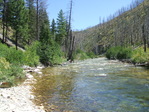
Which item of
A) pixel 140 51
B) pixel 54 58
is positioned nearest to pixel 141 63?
pixel 140 51

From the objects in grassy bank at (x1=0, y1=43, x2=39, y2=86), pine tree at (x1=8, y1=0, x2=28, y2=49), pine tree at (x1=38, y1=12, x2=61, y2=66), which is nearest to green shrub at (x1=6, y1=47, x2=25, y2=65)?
grassy bank at (x1=0, y1=43, x2=39, y2=86)

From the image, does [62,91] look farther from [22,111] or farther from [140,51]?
[140,51]

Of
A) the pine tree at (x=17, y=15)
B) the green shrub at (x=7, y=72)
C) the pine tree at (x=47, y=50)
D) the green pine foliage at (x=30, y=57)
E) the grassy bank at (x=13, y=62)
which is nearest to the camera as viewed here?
the green shrub at (x=7, y=72)

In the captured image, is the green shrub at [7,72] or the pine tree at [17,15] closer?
the green shrub at [7,72]

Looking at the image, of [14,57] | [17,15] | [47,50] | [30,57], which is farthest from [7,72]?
[17,15]

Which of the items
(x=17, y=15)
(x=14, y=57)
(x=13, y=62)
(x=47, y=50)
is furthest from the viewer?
(x=17, y=15)

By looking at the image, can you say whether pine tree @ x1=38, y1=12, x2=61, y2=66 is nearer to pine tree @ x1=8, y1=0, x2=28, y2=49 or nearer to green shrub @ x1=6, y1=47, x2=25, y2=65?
green shrub @ x1=6, y1=47, x2=25, y2=65

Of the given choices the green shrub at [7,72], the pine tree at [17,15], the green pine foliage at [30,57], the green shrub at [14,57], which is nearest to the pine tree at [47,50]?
the green pine foliage at [30,57]

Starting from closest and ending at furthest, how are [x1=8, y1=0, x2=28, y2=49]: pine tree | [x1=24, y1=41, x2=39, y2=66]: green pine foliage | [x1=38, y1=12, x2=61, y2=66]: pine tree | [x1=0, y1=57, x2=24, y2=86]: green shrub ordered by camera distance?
[x1=0, y1=57, x2=24, y2=86]: green shrub, [x1=24, y1=41, x2=39, y2=66]: green pine foliage, [x1=38, y1=12, x2=61, y2=66]: pine tree, [x1=8, y1=0, x2=28, y2=49]: pine tree

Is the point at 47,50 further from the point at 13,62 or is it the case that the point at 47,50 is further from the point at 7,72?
the point at 7,72

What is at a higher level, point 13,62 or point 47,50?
point 47,50

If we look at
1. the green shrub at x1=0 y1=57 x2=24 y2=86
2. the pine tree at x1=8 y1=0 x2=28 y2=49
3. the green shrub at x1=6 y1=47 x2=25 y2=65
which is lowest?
the green shrub at x1=0 y1=57 x2=24 y2=86

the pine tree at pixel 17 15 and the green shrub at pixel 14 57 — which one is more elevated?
the pine tree at pixel 17 15

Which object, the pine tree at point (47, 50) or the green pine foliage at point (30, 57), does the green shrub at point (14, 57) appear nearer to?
the green pine foliage at point (30, 57)
